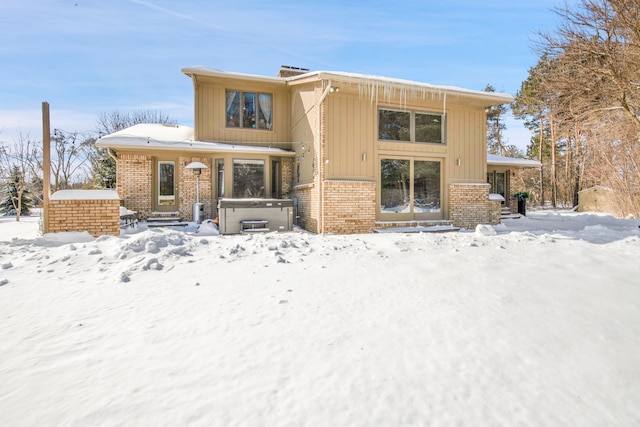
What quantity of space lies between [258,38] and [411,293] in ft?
52.3

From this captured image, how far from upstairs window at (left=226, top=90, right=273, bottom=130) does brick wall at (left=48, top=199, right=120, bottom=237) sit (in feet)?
19.6

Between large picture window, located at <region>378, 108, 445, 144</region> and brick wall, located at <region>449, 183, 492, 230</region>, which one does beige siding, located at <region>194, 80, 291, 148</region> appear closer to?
large picture window, located at <region>378, 108, 445, 144</region>

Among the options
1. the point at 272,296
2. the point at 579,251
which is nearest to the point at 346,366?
the point at 272,296

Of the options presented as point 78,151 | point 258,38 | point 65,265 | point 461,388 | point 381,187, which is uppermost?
point 258,38

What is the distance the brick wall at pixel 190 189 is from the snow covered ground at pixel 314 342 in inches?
259

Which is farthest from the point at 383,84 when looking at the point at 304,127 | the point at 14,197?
the point at 14,197

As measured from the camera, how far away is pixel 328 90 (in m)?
8.20

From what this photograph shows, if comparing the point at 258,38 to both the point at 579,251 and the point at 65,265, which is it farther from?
the point at 579,251

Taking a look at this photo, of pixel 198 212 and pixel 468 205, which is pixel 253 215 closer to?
pixel 198 212

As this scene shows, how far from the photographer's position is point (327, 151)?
8.47 m

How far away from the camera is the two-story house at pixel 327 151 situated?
8617 mm

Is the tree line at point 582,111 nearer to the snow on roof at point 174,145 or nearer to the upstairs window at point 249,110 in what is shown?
the snow on roof at point 174,145

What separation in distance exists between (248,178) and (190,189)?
213 centimetres

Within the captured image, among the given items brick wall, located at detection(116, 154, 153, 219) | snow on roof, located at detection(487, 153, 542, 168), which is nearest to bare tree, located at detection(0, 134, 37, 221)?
brick wall, located at detection(116, 154, 153, 219)
